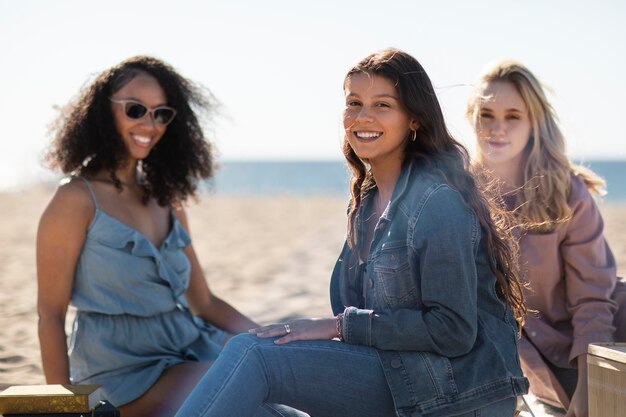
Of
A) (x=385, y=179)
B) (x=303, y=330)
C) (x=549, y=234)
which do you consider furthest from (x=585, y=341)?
(x=303, y=330)

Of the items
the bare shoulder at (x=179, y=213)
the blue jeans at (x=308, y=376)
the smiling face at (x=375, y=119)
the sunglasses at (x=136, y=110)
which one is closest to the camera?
the blue jeans at (x=308, y=376)

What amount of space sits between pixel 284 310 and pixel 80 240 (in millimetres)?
3481

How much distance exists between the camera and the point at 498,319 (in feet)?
8.75

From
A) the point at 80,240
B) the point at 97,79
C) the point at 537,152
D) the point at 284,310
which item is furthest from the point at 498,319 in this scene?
the point at 284,310

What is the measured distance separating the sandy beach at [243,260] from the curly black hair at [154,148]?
1277mm

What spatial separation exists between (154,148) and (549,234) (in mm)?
2120

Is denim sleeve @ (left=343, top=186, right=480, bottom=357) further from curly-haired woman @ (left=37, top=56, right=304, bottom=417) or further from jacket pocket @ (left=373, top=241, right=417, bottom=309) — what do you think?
curly-haired woman @ (left=37, top=56, right=304, bottom=417)

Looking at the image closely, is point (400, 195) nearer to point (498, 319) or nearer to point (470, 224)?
point (470, 224)

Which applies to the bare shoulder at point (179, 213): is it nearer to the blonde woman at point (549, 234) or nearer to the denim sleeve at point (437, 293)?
the blonde woman at point (549, 234)

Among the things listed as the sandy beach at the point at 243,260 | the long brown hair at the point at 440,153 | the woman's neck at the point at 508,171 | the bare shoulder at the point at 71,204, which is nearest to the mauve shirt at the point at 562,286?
the woman's neck at the point at 508,171

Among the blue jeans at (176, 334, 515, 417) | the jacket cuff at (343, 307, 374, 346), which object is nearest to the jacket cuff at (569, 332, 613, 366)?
Answer: the blue jeans at (176, 334, 515, 417)

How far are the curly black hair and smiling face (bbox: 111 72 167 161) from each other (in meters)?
0.03

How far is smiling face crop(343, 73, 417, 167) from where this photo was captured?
2.79m

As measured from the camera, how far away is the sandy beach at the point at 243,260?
6.09m
